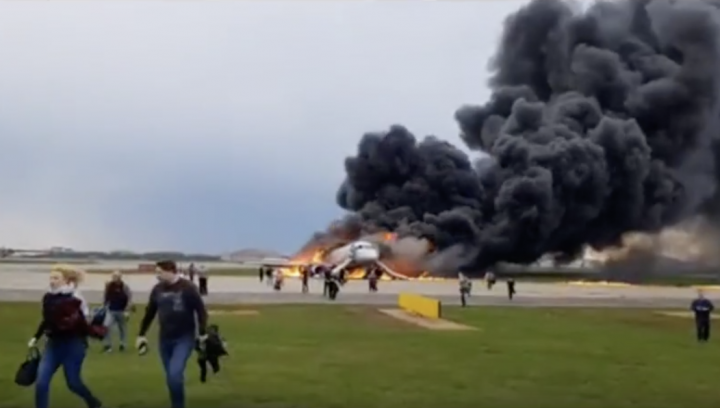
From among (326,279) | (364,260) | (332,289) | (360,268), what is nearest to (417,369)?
(332,289)

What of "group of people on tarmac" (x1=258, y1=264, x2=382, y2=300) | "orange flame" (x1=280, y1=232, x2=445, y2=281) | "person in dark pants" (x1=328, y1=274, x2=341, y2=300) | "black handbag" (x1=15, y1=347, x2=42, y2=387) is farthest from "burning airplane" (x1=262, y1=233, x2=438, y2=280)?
"black handbag" (x1=15, y1=347, x2=42, y2=387)

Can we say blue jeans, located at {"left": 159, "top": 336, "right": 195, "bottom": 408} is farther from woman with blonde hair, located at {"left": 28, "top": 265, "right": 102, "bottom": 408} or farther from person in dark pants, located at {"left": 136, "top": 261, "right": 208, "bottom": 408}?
woman with blonde hair, located at {"left": 28, "top": 265, "right": 102, "bottom": 408}

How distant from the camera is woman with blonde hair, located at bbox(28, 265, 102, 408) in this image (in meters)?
12.0

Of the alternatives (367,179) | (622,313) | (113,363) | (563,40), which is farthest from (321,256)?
(113,363)

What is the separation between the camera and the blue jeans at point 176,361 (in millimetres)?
12008

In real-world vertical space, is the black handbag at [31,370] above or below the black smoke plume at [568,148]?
below

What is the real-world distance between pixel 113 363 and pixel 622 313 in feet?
80.4

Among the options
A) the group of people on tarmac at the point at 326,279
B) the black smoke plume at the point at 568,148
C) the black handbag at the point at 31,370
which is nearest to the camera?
the black handbag at the point at 31,370

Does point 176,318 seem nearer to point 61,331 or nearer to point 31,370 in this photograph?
point 61,331

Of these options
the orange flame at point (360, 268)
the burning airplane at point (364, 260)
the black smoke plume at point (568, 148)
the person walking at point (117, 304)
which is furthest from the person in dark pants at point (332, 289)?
the black smoke plume at point (568, 148)

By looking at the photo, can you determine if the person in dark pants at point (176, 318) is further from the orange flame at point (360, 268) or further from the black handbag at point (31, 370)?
the orange flame at point (360, 268)

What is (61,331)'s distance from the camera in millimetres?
11977

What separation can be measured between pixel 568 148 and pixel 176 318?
7159 centimetres

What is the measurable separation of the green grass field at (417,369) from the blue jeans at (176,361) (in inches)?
69.9
